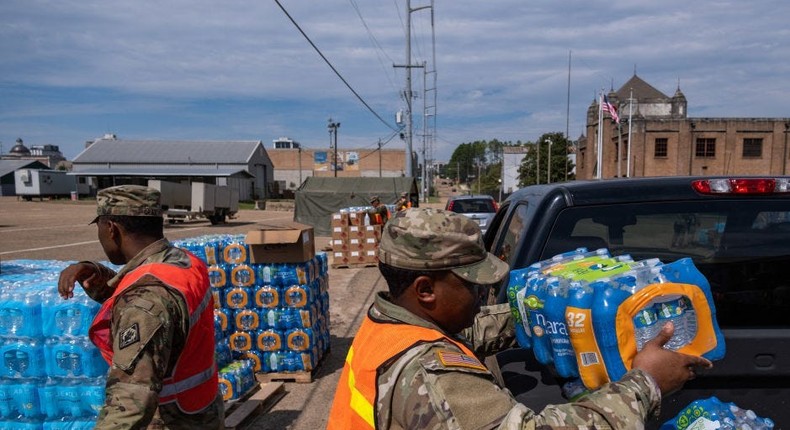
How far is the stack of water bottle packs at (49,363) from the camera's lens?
358 centimetres

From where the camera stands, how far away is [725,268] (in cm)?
229

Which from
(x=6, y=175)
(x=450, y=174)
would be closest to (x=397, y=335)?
(x=6, y=175)

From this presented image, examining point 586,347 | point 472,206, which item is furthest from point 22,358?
point 472,206

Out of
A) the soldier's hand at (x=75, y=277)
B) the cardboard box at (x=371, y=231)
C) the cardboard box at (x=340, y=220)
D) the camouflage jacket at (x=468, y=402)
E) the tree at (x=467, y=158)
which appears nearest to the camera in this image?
the camouflage jacket at (x=468, y=402)

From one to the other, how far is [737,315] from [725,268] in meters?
0.26

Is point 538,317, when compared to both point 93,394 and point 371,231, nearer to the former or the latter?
point 93,394

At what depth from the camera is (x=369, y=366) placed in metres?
1.38

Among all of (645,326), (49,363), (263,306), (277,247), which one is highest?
(645,326)

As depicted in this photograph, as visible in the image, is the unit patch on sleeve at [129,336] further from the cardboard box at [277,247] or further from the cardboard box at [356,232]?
the cardboard box at [356,232]

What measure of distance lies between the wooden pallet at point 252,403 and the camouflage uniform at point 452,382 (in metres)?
3.64

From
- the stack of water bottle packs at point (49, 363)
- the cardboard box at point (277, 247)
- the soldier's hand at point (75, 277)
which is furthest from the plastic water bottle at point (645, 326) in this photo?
the cardboard box at point (277, 247)

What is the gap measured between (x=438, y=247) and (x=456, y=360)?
0.99 feet

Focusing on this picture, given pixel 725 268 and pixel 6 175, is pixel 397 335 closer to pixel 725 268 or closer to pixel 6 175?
pixel 725 268

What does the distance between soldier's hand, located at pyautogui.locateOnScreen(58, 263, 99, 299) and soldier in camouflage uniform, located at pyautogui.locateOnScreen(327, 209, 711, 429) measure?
208cm
